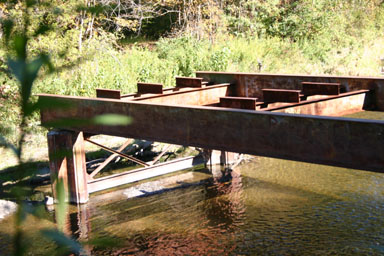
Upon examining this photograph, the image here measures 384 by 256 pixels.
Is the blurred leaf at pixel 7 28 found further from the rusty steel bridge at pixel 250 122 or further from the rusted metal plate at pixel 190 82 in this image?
the rusted metal plate at pixel 190 82

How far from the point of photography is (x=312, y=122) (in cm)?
494

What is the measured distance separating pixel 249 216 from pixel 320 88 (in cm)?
247

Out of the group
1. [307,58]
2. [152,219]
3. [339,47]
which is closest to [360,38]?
Result: [339,47]

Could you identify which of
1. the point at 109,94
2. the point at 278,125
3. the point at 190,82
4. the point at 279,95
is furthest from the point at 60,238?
the point at 190,82

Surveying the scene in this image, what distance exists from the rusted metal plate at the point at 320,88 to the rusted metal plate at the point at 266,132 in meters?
2.66

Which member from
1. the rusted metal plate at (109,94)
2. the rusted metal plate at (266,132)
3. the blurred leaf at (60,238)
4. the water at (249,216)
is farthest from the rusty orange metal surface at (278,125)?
the blurred leaf at (60,238)

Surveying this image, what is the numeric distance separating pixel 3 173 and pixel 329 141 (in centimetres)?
777

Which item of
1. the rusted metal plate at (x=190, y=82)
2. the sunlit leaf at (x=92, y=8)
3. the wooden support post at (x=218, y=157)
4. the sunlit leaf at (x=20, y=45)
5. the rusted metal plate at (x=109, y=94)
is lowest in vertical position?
the wooden support post at (x=218, y=157)

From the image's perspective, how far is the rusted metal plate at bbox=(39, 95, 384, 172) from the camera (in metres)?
4.59

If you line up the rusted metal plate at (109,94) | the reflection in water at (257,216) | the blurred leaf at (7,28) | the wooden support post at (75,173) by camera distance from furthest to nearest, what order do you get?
1. the rusted metal plate at (109,94)
2. the wooden support post at (75,173)
3. the reflection in water at (257,216)
4. the blurred leaf at (7,28)

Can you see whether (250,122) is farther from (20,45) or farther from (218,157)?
(218,157)

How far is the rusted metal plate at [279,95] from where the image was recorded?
6.98 meters

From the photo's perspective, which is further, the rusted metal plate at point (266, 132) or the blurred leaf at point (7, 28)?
the rusted metal plate at point (266, 132)

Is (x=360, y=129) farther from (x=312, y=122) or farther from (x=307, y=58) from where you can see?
(x=307, y=58)
